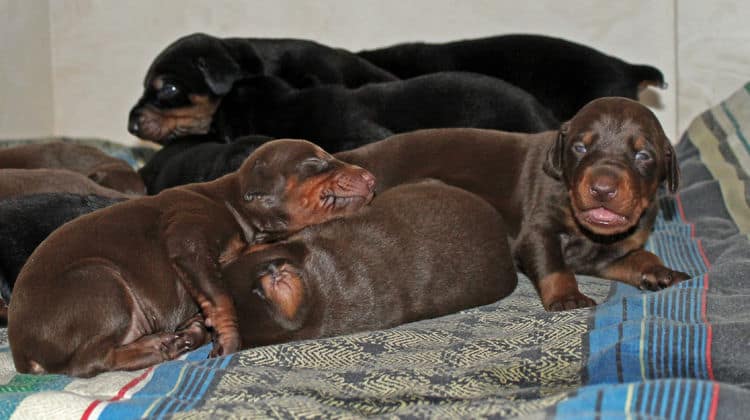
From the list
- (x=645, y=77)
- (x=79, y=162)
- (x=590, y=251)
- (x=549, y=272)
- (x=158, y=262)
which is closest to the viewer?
(x=158, y=262)

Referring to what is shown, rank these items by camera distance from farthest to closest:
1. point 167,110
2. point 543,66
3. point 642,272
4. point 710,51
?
point 710,51 → point 543,66 → point 167,110 → point 642,272

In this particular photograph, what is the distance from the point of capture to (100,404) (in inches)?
93.8

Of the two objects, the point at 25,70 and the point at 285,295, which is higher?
the point at 285,295

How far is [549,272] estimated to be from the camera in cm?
368

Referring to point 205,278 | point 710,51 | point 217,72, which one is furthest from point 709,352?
point 710,51

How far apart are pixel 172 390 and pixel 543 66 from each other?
3.83 metres

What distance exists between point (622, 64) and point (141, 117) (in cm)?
292

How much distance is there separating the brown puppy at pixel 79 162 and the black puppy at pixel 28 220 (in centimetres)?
120

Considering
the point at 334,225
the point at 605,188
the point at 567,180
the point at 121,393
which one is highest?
the point at 605,188

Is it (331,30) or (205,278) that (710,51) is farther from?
(205,278)

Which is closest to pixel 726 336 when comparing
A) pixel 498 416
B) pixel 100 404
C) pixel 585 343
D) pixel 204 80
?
pixel 585 343

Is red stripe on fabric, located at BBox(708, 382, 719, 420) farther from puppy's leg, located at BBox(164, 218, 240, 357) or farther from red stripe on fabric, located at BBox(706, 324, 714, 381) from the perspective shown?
puppy's leg, located at BBox(164, 218, 240, 357)

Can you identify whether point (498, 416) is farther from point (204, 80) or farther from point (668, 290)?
point (204, 80)

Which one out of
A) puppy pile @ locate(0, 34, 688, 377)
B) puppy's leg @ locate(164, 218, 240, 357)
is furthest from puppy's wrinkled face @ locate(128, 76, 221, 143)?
puppy's leg @ locate(164, 218, 240, 357)
